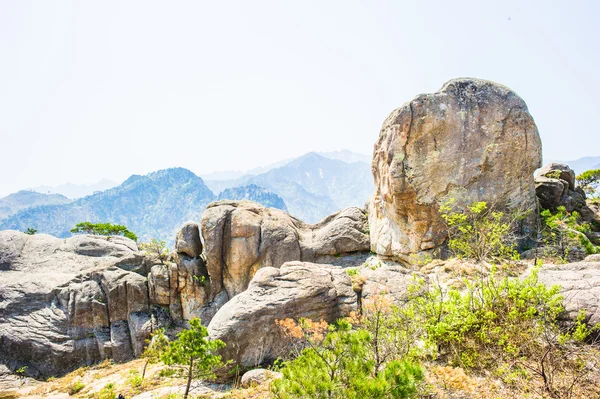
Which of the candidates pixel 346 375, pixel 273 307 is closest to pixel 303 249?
pixel 273 307

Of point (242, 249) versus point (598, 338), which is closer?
point (598, 338)

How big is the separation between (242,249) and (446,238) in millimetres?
12834

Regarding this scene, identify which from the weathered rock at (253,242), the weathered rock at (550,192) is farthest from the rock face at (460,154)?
the weathered rock at (253,242)

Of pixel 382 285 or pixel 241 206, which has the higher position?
pixel 241 206

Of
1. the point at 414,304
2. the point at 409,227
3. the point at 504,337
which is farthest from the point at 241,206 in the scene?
the point at 504,337

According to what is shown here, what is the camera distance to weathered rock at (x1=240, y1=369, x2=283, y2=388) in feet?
36.3

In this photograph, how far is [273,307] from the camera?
13320mm

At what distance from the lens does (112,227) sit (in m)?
48.8

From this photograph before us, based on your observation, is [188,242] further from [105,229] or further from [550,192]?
[105,229]

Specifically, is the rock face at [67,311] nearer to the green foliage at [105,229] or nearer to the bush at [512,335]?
the bush at [512,335]

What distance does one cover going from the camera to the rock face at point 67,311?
777 inches

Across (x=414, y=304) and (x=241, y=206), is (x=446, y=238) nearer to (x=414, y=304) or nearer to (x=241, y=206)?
(x=414, y=304)

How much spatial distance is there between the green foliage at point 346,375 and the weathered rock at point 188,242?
17632 millimetres

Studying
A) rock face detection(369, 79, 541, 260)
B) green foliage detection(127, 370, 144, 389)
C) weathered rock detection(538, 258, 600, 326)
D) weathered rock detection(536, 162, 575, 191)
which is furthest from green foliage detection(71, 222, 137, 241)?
weathered rock detection(538, 258, 600, 326)
